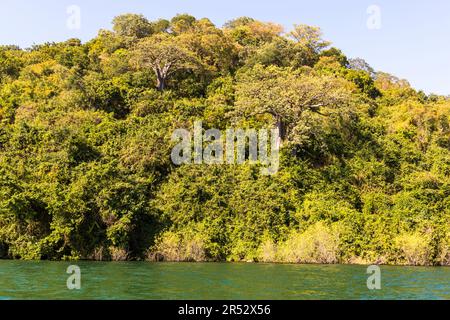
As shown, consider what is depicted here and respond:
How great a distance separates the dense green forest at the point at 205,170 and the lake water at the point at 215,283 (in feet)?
25.9

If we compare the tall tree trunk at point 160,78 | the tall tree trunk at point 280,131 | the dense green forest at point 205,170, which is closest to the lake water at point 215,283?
the dense green forest at point 205,170

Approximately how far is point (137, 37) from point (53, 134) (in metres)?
37.9

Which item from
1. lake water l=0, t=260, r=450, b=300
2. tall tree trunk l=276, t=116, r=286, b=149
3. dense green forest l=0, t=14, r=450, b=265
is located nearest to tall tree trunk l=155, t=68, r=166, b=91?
dense green forest l=0, t=14, r=450, b=265

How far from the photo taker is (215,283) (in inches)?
1017

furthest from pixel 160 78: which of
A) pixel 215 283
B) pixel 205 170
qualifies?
pixel 215 283

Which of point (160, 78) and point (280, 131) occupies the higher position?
point (160, 78)

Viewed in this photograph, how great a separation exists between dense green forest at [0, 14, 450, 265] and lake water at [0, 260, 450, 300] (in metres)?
7.90

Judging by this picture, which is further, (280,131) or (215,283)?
(280,131)

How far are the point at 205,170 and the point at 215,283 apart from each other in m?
25.0

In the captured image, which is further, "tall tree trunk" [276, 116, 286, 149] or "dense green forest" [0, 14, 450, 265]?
"tall tree trunk" [276, 116, 286, 149]

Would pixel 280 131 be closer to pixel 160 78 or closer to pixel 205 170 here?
pixel 205 170

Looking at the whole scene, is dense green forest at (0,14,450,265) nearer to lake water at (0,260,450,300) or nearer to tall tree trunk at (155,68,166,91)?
tall tree trunk at (155,68,166,91)

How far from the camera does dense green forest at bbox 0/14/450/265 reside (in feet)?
138

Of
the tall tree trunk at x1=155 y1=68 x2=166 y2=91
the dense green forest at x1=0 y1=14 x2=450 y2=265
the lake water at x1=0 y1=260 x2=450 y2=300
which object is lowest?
the lake water at x1=0 y1=260 x2=450 y2=300
